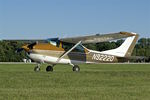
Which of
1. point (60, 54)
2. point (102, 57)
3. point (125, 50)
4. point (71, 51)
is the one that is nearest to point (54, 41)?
point (60, 54)

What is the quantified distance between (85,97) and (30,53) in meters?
15.5

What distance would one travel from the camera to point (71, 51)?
2545cm

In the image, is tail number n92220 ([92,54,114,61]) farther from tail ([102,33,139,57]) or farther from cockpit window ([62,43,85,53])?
cockpit window ([62,43,85,53])

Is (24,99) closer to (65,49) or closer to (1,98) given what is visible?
(1,98)

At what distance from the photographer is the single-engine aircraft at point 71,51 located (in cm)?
2448

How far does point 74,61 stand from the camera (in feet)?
84.5

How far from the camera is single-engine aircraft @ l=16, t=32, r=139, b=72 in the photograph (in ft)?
80.3

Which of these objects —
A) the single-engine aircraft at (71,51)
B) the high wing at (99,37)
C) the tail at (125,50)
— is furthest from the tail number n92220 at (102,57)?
the high wing at (99,37)

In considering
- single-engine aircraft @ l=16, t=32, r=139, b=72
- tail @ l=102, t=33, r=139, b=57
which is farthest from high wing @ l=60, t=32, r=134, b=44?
tail @ l=102, t=33, r=139, b=57

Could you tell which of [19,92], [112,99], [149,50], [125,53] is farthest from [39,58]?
[149,50]

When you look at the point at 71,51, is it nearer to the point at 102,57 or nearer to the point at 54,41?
the point at 54,41

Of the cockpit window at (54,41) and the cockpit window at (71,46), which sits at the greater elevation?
the cockpit window at (54,41)

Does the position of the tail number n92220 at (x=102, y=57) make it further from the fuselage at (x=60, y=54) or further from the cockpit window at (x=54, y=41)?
the cockpit window at (x=54, y=41)

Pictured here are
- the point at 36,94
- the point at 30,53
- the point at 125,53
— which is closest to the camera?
the point at 36,94
